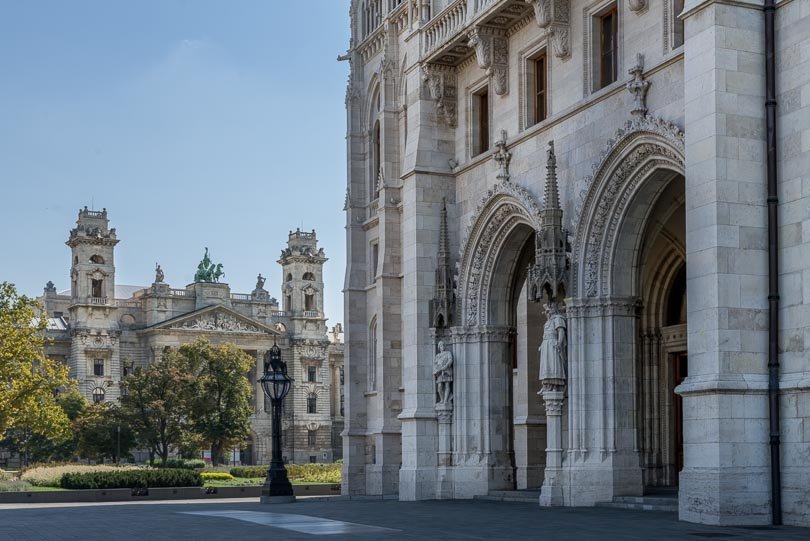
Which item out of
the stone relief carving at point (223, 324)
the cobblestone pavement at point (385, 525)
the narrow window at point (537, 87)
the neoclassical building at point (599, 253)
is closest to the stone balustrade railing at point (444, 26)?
the neoclassical building at point (599, 253)

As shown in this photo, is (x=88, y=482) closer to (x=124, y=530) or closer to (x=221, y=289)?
(x=124, y=530)

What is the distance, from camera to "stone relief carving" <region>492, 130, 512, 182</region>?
3156 centimetres

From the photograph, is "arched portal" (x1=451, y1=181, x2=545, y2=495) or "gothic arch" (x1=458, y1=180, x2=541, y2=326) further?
"arched portal" (x1=451, y1=181, x2=545, y2=495)

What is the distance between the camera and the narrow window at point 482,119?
33.9 m

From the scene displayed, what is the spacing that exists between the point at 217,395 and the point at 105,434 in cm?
911

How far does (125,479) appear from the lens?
50312 mm

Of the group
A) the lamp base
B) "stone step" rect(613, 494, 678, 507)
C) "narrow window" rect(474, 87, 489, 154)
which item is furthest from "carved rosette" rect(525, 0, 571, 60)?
the lamp base

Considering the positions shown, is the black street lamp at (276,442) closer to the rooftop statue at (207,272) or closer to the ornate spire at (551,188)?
the ornate spire at (551,188)

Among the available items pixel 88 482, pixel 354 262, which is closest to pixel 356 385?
pixel 354 262

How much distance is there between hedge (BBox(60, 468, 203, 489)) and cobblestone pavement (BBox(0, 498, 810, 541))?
72.6 feet

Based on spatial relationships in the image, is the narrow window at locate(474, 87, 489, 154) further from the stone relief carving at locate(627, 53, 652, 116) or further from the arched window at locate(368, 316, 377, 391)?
the arched window at locate(368, 316, 377, 391)

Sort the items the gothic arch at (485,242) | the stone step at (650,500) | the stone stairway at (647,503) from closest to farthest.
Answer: the stone stairway at (647,503) → the stone step at (650,500) → the gothic arch at (485,242)

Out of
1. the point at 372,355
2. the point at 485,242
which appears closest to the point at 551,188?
the point at 485,242

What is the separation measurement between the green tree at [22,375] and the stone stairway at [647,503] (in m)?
30.3
